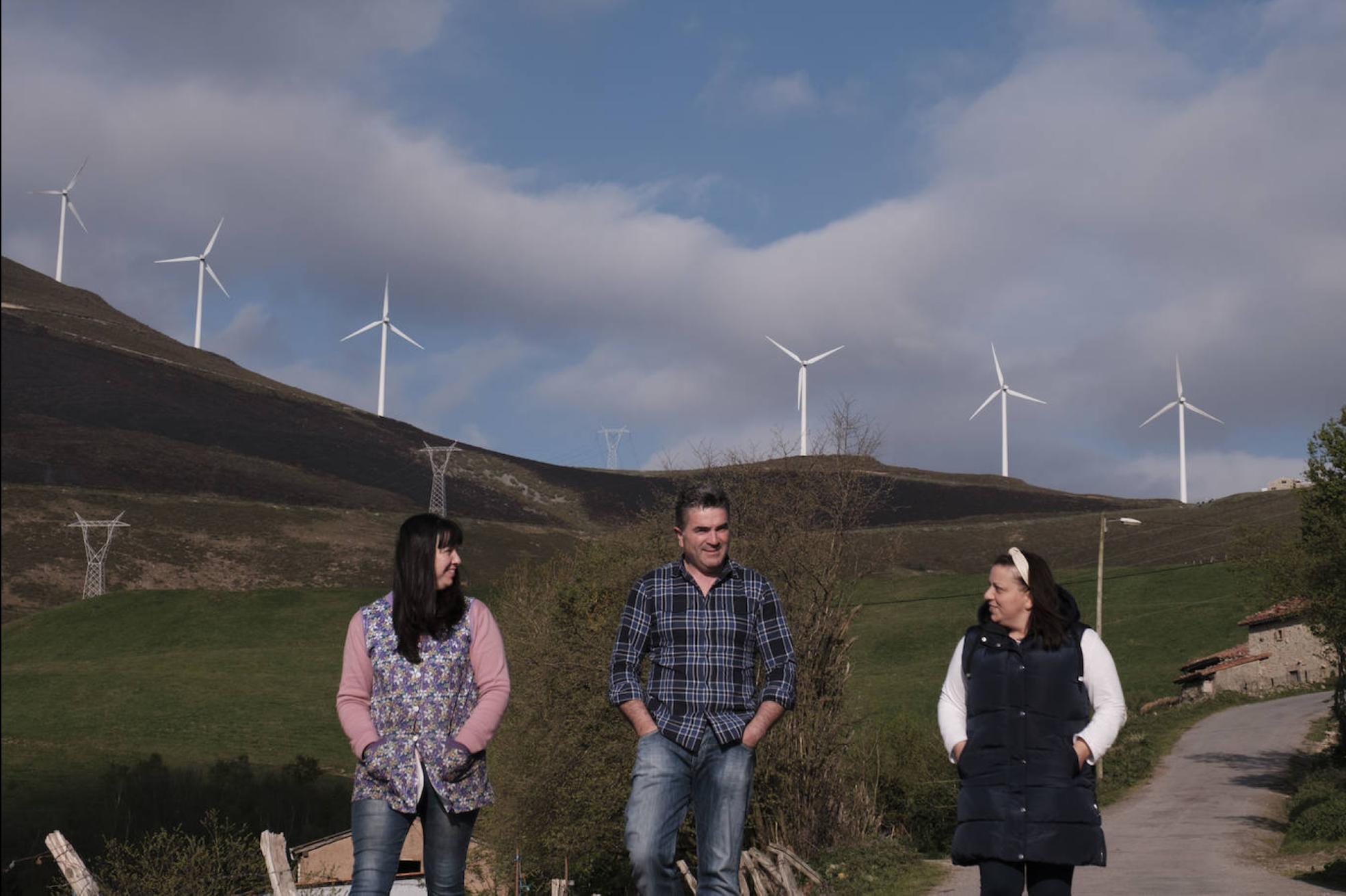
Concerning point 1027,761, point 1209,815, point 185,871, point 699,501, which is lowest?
point 1209,815

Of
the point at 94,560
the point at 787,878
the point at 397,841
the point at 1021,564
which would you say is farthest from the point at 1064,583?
the point at 397,841

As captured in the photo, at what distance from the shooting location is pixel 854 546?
124 feet

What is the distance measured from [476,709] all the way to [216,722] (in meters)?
72.9

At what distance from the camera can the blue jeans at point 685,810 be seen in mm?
6445

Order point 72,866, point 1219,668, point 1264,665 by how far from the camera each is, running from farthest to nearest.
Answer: point 1264,665 → point 1219,668 → point 72,866

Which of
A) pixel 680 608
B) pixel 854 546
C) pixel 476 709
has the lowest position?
pixel 476 709

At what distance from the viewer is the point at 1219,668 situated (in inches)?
2869

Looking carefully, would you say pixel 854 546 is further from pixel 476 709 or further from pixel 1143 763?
pixel 476 709

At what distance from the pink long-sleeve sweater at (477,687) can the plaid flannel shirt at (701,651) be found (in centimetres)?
78

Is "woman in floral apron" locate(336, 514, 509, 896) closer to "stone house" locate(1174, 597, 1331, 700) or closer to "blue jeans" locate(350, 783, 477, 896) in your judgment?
"blue jeans" locate(350, 783, 477, 896)

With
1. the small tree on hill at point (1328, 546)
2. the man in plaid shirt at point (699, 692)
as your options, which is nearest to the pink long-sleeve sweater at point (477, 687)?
the man in plaid shirt at point (699, 692)

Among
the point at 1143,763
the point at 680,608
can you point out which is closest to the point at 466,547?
the point at 1143,763

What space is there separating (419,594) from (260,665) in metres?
86.7

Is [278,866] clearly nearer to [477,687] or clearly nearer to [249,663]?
[477,687]
